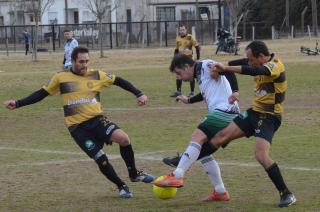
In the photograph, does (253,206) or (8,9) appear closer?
(253,206)

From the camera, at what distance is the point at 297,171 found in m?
10.1

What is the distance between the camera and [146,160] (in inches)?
450

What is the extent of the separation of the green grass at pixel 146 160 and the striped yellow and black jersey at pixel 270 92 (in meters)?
1.03

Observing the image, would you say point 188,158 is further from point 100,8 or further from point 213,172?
point 100,8

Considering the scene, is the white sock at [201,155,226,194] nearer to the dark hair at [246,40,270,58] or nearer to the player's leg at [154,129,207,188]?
the player's leg at [154,129,207,188]

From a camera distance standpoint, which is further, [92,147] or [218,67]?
[92,147]

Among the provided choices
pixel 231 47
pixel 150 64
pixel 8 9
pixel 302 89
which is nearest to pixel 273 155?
pixel 302 89

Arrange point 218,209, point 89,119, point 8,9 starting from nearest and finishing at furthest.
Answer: point 218,209
point 89,119
point 8,9

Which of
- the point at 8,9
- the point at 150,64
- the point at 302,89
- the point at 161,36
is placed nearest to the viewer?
the point at 302,89

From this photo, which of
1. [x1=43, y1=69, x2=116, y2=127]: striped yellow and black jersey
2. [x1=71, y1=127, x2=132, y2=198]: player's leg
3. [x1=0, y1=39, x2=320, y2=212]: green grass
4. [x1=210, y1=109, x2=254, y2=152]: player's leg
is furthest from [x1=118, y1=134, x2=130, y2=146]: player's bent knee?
[x1=210, y1=109, x2=254, y2=152]: player's leg

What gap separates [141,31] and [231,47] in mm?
21380

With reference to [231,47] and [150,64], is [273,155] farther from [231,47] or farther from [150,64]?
[231,47]

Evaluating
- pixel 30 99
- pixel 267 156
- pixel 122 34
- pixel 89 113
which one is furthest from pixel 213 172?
pixel 122 34

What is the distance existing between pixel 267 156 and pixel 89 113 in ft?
7.01
